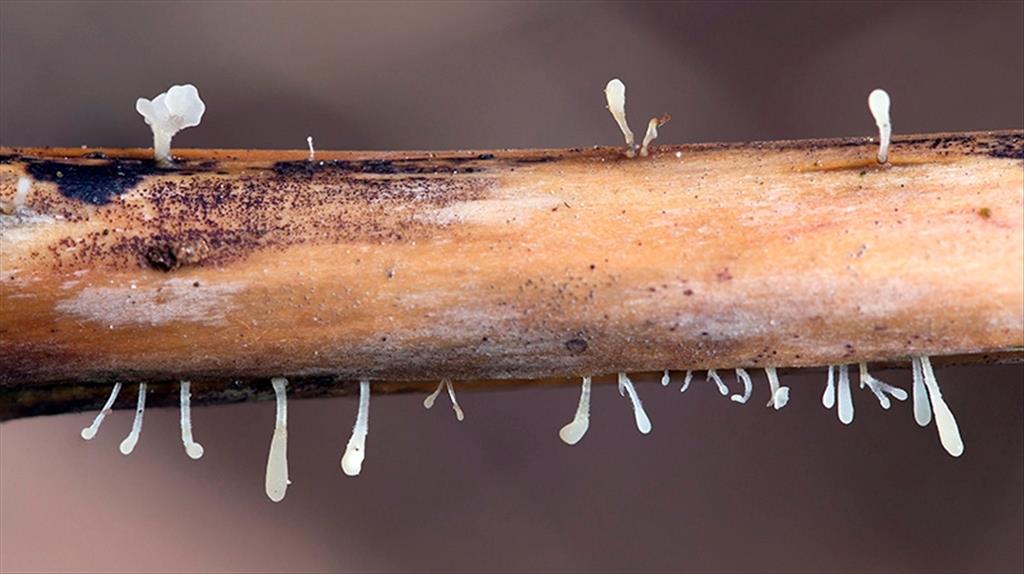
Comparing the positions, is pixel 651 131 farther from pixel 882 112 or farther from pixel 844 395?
pixel 844 395

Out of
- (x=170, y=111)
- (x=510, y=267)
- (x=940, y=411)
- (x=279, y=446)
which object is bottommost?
(x=279, y=446)

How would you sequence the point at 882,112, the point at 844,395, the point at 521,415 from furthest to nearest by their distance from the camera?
the point at 521,415 < the point at 844,395 < the point at 882,112

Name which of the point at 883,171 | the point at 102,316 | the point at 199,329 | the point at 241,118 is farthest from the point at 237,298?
the point at 241,118

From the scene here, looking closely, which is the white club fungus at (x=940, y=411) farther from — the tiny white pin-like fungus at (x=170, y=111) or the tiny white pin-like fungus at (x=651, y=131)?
the tiny white pin-like fungus at (x=170, y=111)

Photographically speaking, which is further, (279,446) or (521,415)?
(521,415)

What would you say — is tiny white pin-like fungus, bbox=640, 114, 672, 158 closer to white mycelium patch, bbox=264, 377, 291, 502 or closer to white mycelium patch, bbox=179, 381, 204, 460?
white mycelium patch, bbox=264, 377, 291, 502

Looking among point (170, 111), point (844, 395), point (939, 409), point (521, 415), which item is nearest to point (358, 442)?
point (170, 111)

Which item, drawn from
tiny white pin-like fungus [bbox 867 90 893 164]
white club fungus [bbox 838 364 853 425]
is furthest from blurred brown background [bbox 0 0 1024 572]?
tiny white pin-like fungus [bbox 867 90 893 164]

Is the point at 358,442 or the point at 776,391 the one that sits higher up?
the point at 776,391

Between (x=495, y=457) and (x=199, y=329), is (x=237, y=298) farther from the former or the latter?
(x=495, y=457)
